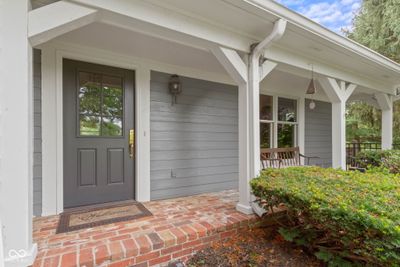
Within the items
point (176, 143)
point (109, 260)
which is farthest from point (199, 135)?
point (109, 260)

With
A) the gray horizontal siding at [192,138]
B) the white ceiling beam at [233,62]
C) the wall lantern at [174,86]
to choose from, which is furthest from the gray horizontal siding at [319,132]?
the wall lantern at [174,86]

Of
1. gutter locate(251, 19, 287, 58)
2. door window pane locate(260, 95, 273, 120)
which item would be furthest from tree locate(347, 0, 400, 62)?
gutter locate(251, 19, 287, 58)

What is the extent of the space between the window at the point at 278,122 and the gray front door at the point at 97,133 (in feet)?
9.72

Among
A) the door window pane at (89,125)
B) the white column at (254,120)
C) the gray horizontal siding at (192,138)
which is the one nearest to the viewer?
the white column at (254,120)

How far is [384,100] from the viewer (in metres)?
5.39

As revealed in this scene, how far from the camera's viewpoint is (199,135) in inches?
149

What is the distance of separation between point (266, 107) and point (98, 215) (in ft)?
12.8

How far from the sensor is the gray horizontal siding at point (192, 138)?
3.36 meters

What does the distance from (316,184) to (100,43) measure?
2.94 metres

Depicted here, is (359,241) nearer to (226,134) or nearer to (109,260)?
(109,260)

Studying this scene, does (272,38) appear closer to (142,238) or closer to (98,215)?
(142,238)

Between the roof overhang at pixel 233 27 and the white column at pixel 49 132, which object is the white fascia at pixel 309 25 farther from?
the white column at pixel 49 132

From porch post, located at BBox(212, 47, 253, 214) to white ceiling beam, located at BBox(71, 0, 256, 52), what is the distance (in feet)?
0.47

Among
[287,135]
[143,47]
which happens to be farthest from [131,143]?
[287,135]
